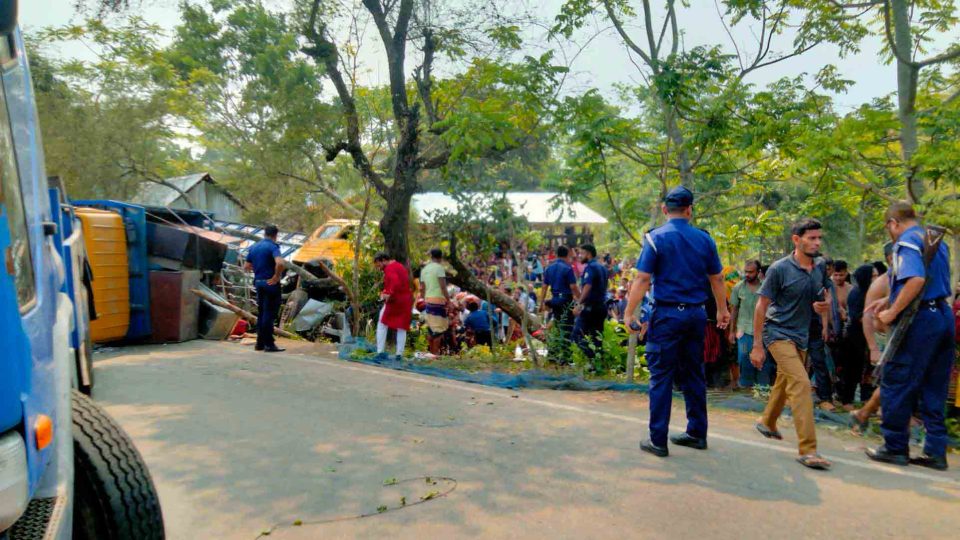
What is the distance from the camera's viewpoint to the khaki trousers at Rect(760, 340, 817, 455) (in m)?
5.16

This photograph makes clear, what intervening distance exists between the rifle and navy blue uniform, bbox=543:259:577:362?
16.6 ft

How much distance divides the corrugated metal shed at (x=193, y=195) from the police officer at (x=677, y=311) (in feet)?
92.6

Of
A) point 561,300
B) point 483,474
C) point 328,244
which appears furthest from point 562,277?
point 328,244

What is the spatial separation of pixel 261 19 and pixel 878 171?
36.2ft

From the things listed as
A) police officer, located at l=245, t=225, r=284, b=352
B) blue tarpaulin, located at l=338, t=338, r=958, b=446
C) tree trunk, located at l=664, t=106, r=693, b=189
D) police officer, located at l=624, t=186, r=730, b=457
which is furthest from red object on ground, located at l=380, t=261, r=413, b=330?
police officer, located at l=624, t=186, r=730, b=457

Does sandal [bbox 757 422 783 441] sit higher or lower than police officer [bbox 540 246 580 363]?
lower

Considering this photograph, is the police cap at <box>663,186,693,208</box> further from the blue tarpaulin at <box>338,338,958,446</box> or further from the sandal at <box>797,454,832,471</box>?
the blue tarpaulin at <box>338,338,958,446</box>

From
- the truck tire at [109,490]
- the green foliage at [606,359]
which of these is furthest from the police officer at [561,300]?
Answer: the truck tire at [109,490]

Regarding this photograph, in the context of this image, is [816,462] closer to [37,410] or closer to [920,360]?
[920,360]

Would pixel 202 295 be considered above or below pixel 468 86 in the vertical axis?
below

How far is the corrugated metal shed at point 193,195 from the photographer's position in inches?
1238

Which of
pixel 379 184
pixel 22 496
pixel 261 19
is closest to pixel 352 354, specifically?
pixel 379 184

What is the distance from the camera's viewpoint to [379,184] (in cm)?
1233

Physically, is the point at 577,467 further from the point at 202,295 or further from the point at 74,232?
the point at 202,295
